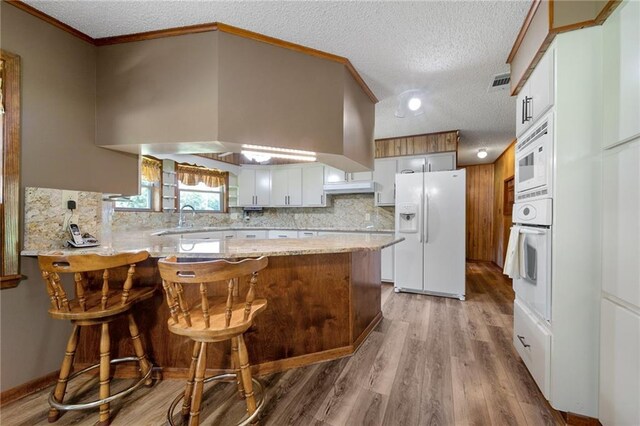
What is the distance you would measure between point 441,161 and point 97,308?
4389 mm

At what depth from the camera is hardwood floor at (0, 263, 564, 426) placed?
1484mm

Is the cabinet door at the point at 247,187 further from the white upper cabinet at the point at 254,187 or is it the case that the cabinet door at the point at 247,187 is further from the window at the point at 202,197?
the window at the point at 202,197

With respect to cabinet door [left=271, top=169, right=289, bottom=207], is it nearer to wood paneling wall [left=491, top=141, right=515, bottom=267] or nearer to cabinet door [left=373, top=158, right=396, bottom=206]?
cabinet door [left=373, top=158, right=396, bottom=206]

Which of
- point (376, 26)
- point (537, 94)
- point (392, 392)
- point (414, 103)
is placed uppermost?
point (376, 26)

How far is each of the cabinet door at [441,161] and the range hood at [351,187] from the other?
95cm

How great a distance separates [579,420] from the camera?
1426 mm

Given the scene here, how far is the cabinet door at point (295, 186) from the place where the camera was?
5090mm

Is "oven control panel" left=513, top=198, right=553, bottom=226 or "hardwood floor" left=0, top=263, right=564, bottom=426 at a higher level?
"oven control panel" left=513, top=198, right=553, bottom=226

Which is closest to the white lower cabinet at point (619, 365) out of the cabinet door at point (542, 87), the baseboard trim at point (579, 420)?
the baseboard trim at point (579, 420)

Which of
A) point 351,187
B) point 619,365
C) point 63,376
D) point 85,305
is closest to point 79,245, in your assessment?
point 85,305

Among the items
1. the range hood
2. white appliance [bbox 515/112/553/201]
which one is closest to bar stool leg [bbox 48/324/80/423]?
white appliance [bbox 515/112/553/201]

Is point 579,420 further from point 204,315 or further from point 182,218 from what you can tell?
point 182,218

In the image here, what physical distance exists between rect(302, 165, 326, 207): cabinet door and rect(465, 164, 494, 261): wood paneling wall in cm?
398

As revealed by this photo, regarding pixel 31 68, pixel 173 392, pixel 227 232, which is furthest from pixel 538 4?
pixel 227 232
